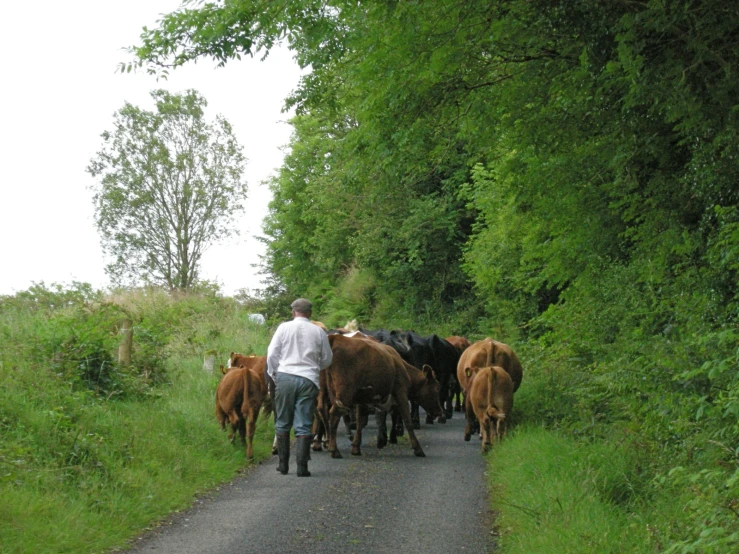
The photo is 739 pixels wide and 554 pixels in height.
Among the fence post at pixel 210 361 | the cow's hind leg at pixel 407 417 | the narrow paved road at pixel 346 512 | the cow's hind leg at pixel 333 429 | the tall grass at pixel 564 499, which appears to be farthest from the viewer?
the fence post at pixel 210 361

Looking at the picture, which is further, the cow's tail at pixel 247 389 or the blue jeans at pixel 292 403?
the cow's tail at pixel 247 389

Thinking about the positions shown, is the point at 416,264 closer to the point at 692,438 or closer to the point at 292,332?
the point at 292,332

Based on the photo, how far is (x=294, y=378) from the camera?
11.1m

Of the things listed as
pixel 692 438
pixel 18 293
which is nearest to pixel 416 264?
pixel 18 293

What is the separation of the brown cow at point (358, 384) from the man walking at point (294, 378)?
1393 mm

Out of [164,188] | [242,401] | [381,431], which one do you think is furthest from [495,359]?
[164,188]

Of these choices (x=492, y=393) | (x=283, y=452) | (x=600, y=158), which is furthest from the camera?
(x=600, y=158)

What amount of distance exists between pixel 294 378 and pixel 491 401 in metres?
3.06

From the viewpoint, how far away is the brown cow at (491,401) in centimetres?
1264

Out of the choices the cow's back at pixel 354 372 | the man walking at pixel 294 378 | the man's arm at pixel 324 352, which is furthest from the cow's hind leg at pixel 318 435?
the man walking at pixel 294 378

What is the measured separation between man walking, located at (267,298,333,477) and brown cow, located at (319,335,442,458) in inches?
54.9

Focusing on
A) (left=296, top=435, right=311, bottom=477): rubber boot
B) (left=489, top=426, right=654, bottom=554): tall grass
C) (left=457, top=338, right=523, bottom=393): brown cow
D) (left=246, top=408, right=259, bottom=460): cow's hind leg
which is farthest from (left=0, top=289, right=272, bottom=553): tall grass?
(left=457, top=338, right=523, bottom=393): brown cow

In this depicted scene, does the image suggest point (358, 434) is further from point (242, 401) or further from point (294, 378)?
point (294, 378)

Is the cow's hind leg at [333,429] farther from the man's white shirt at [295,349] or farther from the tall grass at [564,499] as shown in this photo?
the tall grass at [564,499]
